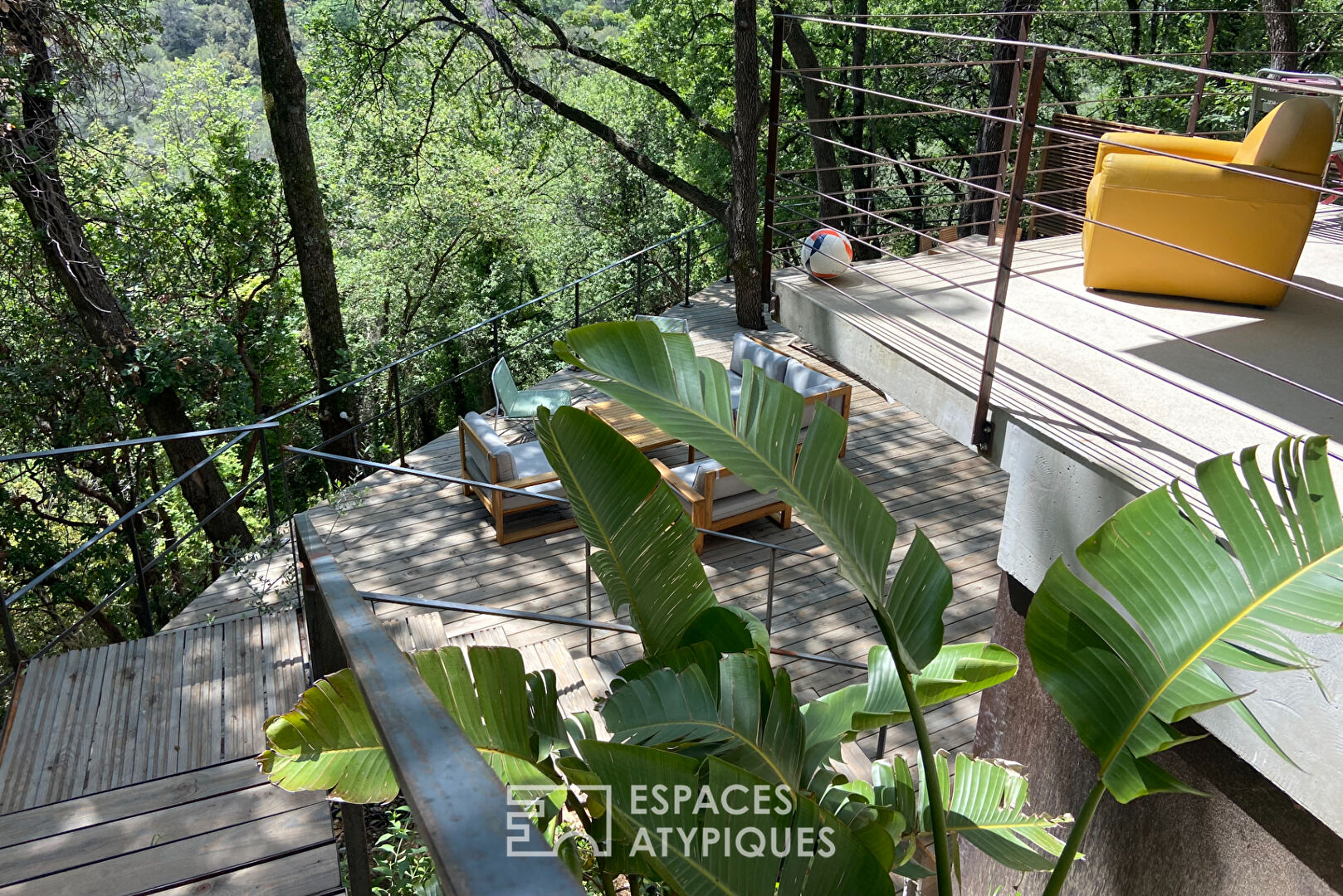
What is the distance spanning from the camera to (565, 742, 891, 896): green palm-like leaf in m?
1.58

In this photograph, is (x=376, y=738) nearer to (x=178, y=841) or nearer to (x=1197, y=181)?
(x=178, y=841)

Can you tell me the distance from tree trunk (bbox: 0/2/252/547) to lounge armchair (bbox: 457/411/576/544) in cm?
192

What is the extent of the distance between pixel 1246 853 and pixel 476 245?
15.8m

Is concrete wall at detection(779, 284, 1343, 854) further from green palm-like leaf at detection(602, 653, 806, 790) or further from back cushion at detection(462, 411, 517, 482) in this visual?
back cushion at detection(462, 411, 517, 482)

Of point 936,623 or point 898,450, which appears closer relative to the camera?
point 936,623

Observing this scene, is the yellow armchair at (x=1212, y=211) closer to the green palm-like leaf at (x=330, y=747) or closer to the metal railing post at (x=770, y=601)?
the metal railing post at (x=770, y=601)

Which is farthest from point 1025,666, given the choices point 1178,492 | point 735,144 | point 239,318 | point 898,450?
point 239,318

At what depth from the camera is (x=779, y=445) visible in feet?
6.97

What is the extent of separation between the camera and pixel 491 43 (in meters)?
11.9

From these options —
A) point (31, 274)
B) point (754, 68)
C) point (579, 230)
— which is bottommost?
point (579, 230)

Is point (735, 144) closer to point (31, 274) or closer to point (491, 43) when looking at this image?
point (491, 43)

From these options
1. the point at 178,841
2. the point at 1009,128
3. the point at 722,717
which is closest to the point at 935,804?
the point at 722,717

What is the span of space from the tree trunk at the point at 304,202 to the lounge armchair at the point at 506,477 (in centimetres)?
205

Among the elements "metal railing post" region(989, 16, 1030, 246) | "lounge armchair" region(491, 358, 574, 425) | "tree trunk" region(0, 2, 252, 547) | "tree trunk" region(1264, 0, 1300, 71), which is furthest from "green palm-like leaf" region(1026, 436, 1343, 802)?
"tree trunk" region(1264, 0, 1300, 71)
